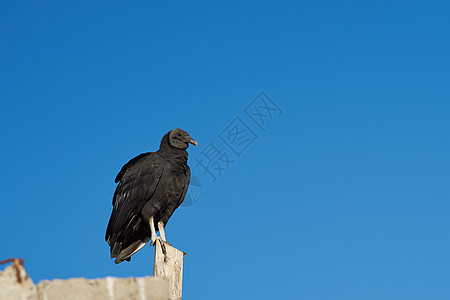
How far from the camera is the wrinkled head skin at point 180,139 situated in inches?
255

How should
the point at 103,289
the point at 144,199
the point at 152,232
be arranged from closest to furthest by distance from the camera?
the point at 103,289
the point at 152,232
the point at 144,199

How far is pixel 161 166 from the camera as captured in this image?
6.16 m

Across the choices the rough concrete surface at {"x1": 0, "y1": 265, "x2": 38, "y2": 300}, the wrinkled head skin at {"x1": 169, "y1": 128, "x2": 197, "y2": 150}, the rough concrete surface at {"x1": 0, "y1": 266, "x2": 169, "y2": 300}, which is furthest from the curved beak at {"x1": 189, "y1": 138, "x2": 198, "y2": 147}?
the rough concrete surface at {"x1": 0, "y1": 265, "x2": 38, "y2": 300}

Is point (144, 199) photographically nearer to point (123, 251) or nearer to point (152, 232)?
point (152, 232)

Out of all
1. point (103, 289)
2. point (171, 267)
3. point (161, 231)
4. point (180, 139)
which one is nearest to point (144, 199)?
point (161, 231)

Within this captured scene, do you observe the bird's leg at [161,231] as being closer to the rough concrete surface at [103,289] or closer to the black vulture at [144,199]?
the black vulture at [144,199]

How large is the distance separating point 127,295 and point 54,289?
0.33 metres

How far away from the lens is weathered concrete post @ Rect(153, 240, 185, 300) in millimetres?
4875

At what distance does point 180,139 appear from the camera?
6.52m

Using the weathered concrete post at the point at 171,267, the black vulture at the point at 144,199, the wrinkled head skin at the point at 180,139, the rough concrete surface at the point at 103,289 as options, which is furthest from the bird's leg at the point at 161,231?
the rough concrete surface at the point at 103,289

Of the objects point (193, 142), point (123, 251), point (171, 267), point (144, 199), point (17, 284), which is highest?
point (193, 142)

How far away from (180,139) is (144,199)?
910 millimetres

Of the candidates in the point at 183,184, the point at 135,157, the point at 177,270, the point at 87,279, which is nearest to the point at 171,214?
the point at 183,184

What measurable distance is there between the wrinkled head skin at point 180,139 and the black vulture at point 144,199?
125mm
